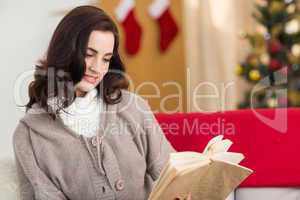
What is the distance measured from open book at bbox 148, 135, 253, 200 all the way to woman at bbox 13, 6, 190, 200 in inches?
12.8

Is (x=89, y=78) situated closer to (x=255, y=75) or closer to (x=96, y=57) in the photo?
(x=96, y=57)

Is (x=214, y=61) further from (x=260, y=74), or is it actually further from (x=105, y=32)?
(x=105, y=32)

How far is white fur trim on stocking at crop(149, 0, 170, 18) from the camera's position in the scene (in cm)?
417

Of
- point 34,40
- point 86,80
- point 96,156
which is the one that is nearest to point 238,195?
point 96,156

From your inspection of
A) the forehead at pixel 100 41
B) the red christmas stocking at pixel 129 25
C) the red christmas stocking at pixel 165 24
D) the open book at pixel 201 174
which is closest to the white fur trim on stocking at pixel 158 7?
the red christmas stocking at pixel 165 24

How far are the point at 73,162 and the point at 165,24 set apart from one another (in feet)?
8.72

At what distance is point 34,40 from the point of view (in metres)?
3.82

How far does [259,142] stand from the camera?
197 cm

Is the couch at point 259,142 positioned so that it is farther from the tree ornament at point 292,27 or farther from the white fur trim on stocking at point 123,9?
the white fur trim on stocking at point 123,9

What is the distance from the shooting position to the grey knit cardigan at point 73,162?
169 centimetres

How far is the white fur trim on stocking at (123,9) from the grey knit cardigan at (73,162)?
241 centimetres

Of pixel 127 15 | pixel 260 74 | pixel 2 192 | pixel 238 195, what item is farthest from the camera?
pixel 127 15

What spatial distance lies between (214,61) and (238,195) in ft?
7.73

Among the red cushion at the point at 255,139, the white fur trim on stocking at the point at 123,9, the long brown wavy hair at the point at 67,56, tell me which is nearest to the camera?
the long brown wavy hair at the point at 67,56
